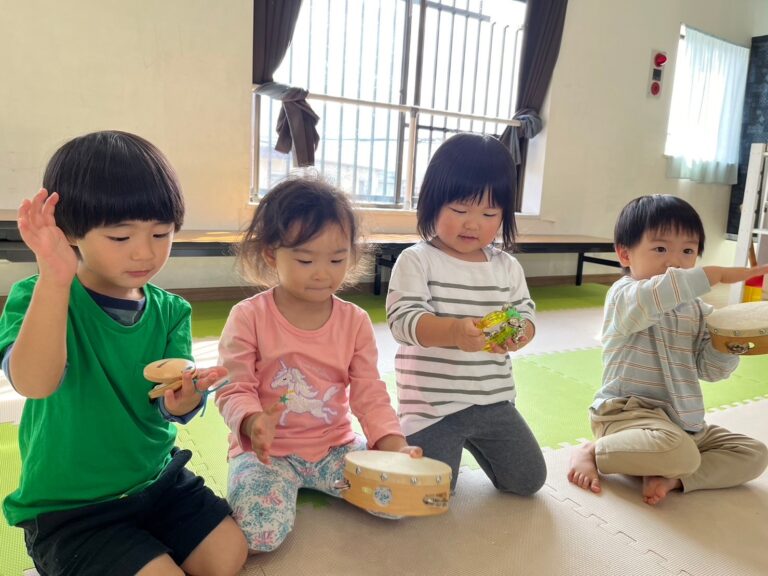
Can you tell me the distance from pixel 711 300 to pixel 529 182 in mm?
1653

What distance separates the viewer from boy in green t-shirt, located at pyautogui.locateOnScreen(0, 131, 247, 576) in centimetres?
94

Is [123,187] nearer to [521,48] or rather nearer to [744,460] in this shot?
[744,460]

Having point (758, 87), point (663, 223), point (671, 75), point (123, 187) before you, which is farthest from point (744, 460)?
point (758, 87)

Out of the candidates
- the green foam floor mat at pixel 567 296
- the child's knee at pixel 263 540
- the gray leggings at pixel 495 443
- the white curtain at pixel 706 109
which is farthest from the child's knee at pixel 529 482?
the white curtain at pixel 706 109

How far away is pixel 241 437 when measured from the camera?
1.17 m

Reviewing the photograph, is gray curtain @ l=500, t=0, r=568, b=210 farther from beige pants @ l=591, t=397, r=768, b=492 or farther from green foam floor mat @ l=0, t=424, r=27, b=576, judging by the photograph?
green foam floor mat @ l=0, t=424, r=27, b=576

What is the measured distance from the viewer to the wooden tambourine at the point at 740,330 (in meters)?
1.46

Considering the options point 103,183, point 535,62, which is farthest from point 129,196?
point 535,62

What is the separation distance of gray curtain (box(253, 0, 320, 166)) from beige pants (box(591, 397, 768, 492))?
2.48 m

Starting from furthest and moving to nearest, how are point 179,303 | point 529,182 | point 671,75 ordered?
point 671,75 → point 529,182 → point 179,303

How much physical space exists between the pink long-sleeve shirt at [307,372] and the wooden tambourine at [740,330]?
0.85 metres

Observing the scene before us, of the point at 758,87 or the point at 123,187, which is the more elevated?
the point at 758,87

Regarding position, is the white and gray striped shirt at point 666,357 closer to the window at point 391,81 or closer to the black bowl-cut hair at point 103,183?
the black bowl-cut hair at point 103,183

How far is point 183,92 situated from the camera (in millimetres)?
3340
